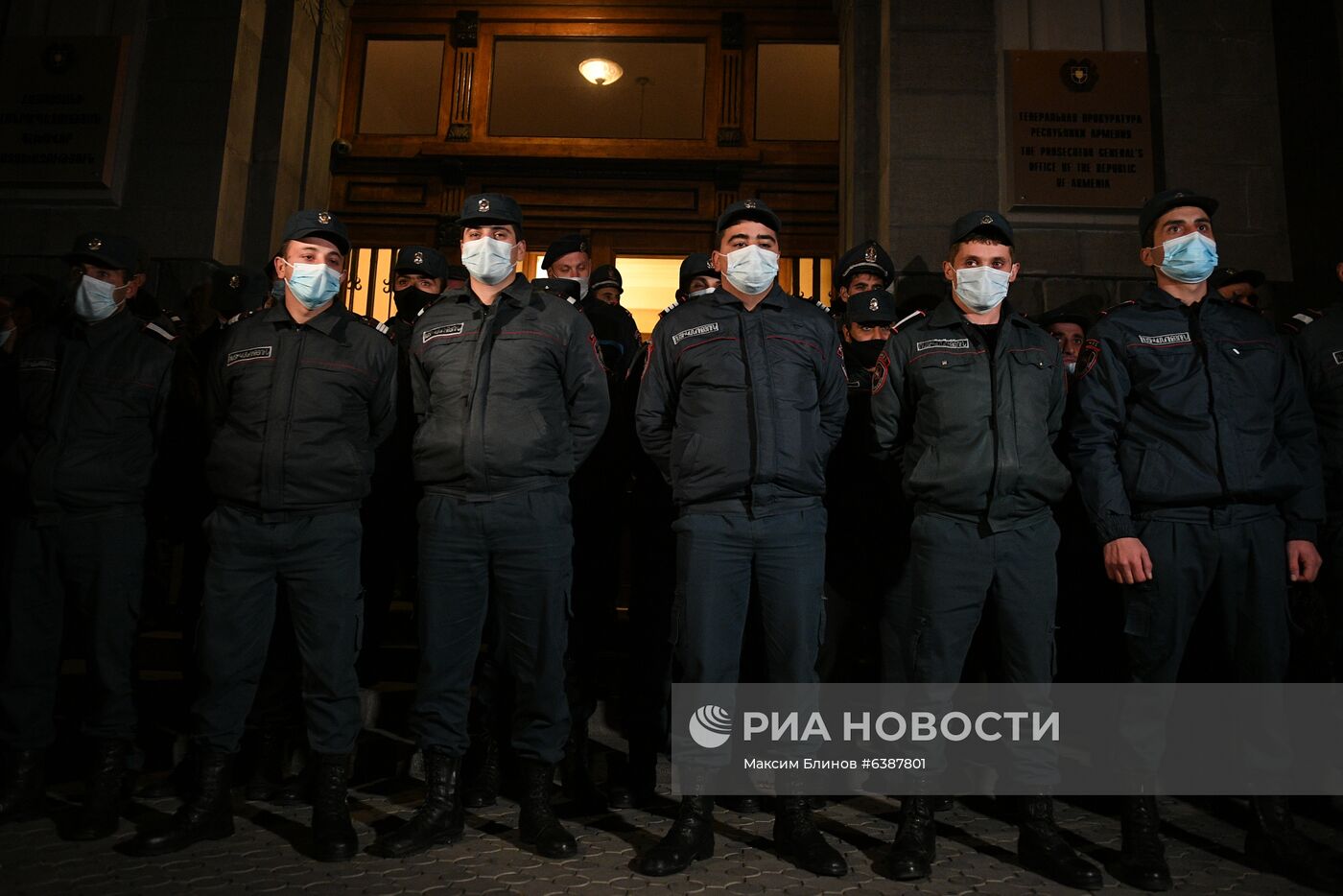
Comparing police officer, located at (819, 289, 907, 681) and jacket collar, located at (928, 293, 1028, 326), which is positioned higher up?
jacket collar, located at (928, 293, 1028, 326)

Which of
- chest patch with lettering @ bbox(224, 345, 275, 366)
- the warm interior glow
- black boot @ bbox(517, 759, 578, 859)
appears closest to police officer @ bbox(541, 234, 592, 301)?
chest patch with lettering @ bbox(224, 345, 275, 366)

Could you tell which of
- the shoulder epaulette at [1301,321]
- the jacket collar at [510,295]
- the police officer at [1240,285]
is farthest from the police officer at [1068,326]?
the jacket collar at [510,295]

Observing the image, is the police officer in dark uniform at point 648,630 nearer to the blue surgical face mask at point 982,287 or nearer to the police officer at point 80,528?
the blue surgical face mask at point 982,287

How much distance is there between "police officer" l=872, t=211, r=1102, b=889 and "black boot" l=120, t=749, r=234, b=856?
209cm

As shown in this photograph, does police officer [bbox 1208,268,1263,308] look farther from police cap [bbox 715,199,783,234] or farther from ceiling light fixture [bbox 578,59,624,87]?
ceiling light fixture [bbox 578,59,624,87]

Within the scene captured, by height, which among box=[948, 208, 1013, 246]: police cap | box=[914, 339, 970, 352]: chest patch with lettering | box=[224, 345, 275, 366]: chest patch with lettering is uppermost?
box=[948, 208, 1013, 246]: police cap

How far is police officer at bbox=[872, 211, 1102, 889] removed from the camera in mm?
2727

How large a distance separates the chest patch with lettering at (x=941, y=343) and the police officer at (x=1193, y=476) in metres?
0.44

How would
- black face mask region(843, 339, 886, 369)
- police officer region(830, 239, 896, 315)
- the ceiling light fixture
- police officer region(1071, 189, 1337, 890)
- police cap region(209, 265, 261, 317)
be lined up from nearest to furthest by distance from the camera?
police officer region(1071, 189, 1337, 890), black face mask region(843, 339, 886, 369), police officer region(830, 239, 896, 315), police cap region(209, 265, 261, 317), the ceiling light fixture

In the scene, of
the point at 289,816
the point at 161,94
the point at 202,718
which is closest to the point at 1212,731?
the point at 289,816

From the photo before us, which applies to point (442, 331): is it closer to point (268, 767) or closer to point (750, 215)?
point (750, 215)

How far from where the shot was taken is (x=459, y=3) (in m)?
7.96

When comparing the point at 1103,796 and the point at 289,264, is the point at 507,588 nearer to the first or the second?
the point at 289,264

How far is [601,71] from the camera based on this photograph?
8211mm
